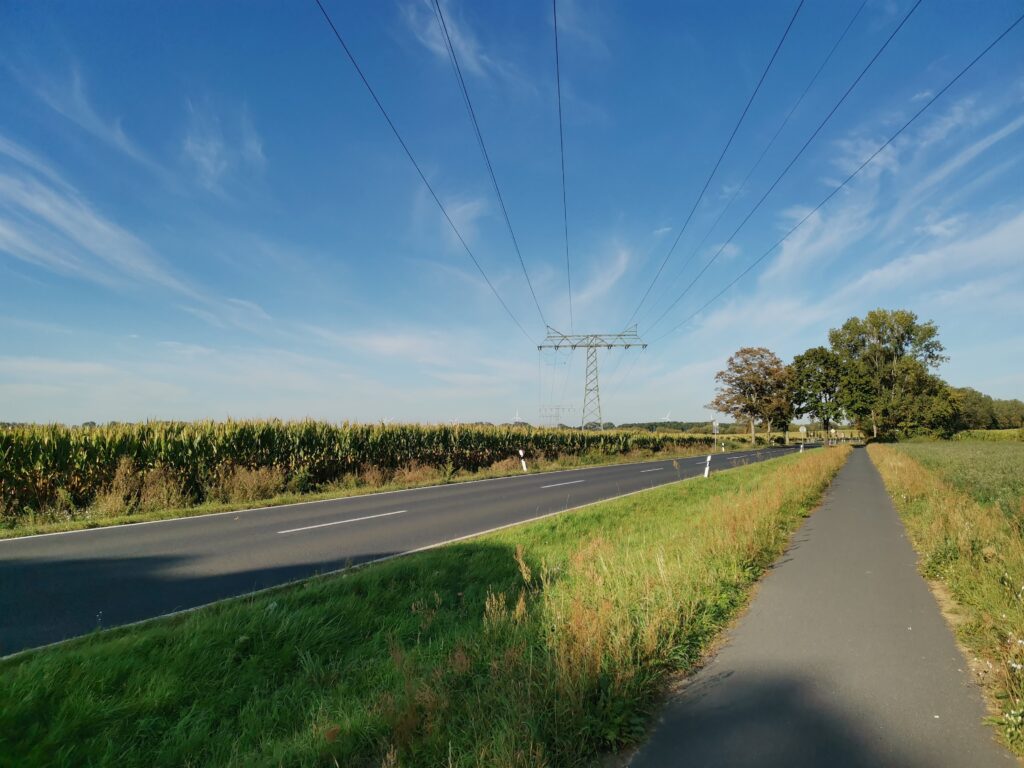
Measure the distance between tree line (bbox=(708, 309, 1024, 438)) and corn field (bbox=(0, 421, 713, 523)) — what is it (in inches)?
2294

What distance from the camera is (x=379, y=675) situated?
3.79 meters

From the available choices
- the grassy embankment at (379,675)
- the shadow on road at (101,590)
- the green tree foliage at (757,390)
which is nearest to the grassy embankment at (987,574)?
the grassy embankment at (379,675)

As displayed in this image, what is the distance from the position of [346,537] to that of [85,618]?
4222 mm

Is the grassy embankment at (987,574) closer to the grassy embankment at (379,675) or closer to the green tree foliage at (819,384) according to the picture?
the grassy embankment at (379,675)

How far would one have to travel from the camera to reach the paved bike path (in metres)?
2.72

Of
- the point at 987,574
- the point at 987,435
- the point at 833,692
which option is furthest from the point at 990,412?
the point at 833,692

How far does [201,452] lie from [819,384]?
265 ft

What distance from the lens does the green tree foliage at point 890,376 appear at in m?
64.9

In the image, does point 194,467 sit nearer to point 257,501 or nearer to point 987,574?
point 257,501

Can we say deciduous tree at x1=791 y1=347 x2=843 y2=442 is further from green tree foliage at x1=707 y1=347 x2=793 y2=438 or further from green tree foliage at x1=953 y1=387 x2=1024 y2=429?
green tree foliage at x1=953 y1=387 x2=1024 y2=429

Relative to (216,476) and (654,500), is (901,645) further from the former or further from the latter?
(216,476)

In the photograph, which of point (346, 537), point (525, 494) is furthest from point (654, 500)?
point (346, 537)

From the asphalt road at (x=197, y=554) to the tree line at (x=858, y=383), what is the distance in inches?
2603

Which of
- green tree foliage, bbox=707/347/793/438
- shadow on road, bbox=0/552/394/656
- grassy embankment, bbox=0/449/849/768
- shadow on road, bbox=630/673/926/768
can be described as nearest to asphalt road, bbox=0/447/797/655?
shadow on road, bbox=0/552/394/656
